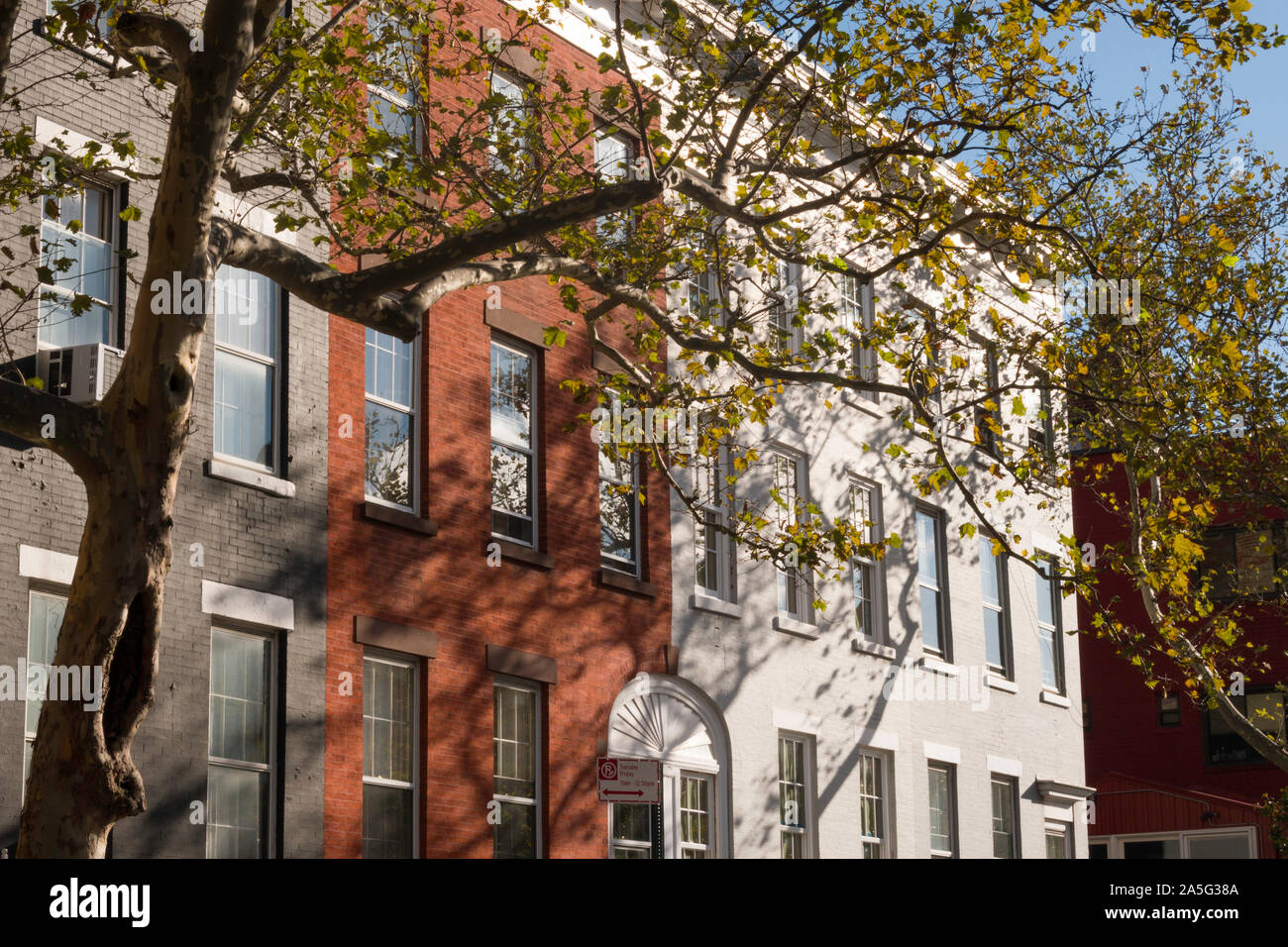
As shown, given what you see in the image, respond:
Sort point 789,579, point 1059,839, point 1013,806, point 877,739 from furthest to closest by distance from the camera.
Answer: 1. point 1059,839
2. point 1013,806
3. point 877,739
4. point 789,579

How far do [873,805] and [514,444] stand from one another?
9.20 m

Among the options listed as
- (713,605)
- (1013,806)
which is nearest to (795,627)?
(713,605)

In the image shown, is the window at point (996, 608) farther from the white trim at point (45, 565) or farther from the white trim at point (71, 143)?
the white trim at point (45, 565)

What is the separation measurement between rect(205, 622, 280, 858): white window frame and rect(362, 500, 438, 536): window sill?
1818 mm

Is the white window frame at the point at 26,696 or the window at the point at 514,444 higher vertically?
the window at the point at 514,444

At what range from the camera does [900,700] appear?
26.4 metres

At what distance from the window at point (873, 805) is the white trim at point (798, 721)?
1.47m

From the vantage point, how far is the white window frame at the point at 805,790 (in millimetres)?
23547

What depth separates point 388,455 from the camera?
1847 cm

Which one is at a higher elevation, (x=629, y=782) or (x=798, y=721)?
(x=798, y=721)

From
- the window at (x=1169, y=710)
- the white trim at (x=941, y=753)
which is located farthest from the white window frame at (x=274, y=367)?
the window at (x=1169, y=710)

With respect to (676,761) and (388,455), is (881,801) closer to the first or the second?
(676,761)
